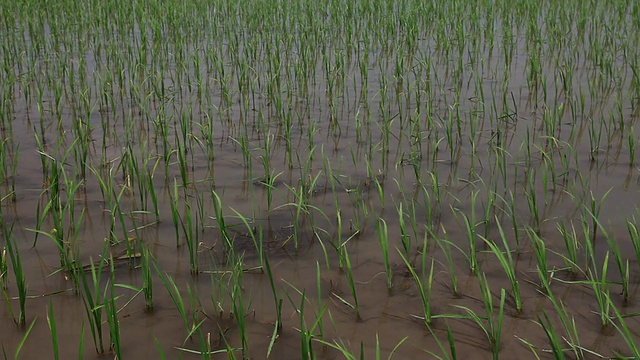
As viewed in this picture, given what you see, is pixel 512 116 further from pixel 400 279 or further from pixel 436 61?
pixel 400 279

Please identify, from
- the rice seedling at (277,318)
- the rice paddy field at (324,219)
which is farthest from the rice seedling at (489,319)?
the rice seedling at (277,318)

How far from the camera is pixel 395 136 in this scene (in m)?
3.41

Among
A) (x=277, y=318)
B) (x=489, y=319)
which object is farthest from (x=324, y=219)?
(x=489, y=319)

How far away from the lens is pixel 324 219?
2.57 meters

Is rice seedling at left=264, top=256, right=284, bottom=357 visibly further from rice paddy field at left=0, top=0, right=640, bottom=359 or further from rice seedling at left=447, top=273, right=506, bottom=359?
rice seedling at left=447, top=273, right=506, bottom=359

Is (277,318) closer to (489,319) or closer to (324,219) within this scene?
(489,319)

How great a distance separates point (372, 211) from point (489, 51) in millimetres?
3241

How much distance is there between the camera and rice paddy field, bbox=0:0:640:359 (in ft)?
5.89

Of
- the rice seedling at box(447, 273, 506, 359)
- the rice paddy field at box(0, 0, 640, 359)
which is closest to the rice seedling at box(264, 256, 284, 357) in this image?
the rice paddy field at box(0, 0, 640, 359)

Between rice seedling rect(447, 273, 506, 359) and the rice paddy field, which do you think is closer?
rice seedling rect(447, 273, 506, 359)

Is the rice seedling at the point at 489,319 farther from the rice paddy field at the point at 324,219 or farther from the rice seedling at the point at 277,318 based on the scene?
the rice seedling at the point at 277,318

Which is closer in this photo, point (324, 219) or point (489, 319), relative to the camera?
point (489, 319)

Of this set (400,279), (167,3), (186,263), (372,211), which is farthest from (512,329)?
(167,3)

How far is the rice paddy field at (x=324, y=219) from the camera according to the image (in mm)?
1795
